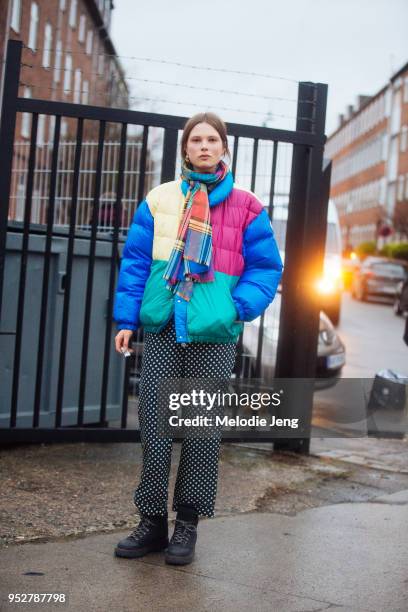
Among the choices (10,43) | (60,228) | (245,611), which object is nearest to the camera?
(245,611)

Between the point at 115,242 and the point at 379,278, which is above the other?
the point at 379,278

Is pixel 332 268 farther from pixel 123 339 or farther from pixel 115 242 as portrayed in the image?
pixel 123 339

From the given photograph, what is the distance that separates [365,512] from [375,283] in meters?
25.6

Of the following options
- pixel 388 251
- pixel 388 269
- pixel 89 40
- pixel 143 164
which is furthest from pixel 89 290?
pixel 89 40

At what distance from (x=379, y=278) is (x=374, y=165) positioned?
4342 centimetres

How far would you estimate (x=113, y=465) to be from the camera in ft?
18.6

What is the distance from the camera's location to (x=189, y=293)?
3.78 metres

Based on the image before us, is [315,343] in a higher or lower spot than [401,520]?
higher

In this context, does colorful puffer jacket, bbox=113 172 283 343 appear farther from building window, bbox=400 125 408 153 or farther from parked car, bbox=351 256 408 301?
building window, bbox=400 125 408 153

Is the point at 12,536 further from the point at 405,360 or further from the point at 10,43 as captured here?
the point at 405,360

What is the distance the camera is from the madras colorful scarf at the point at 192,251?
12.3 ft

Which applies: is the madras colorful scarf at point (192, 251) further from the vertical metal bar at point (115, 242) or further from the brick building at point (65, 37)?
the brick building at point (65, 37)

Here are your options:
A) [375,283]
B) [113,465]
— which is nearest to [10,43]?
[113,465]

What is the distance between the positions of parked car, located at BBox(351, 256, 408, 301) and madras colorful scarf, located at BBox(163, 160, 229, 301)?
26164mm
